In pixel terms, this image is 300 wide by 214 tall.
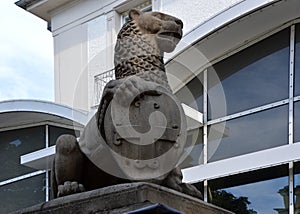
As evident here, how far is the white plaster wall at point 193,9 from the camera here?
16.2 metres

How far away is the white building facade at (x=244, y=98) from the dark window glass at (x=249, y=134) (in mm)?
19

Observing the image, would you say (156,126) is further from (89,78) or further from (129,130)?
(89,78)

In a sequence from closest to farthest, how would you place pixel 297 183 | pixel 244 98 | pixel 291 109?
pixel 297 183, pixel 291 109, pixel 244 98

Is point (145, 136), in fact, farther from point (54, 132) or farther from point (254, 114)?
point (54, 132)

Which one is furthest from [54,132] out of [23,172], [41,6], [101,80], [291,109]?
[291,109]

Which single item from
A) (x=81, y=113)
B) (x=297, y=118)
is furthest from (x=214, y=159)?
(x=81, y=113)

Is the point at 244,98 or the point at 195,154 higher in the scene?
the point at 244,98

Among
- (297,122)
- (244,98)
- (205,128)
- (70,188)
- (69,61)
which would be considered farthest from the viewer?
(69,61)

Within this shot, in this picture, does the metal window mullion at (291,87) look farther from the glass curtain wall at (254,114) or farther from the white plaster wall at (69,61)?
the white plaster wall at (69,61)

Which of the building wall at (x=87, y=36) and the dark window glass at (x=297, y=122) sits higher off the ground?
the building wall at (x=87, y=36)

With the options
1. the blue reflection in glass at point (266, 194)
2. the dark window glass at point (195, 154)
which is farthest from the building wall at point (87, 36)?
the blue reflection in glass at point (266, 194)

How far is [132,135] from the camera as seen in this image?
452 cm

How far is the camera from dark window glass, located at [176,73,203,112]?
1493 cm

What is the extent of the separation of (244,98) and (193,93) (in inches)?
54.2
